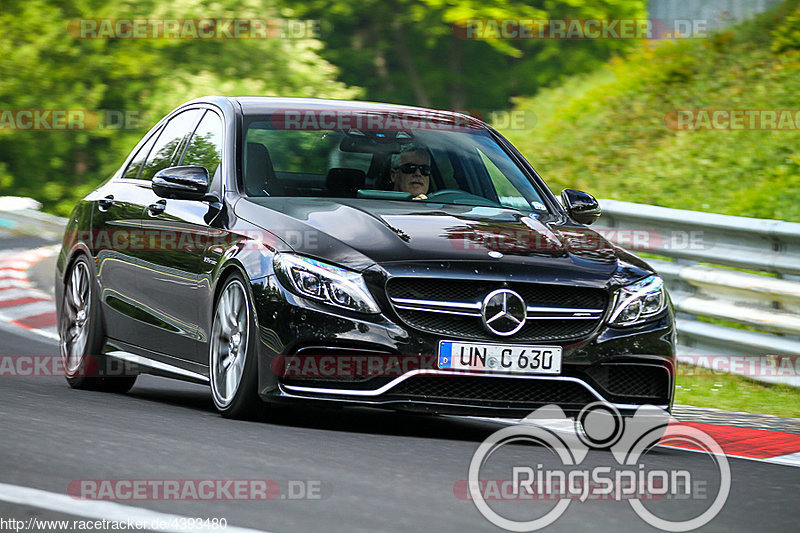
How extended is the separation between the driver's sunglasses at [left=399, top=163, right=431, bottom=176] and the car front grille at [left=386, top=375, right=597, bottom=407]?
1767 mm

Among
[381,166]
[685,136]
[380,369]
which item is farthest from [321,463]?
[685,136]

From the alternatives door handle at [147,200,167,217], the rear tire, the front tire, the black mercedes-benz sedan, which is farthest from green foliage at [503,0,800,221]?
the front tire

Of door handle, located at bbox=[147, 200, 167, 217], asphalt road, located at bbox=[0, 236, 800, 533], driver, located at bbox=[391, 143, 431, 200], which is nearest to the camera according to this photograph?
asphalt road, located at bbox=[0, 236, 800, 533]

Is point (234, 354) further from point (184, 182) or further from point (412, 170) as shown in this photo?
point (412, 170)

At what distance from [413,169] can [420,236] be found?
4.22ft

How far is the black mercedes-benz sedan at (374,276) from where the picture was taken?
6.72 metres

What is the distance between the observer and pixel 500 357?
673 cm

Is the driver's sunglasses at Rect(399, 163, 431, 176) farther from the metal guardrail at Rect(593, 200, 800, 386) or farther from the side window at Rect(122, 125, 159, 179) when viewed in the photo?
the metal guardrail at Rect(593, 200, 800, 386)

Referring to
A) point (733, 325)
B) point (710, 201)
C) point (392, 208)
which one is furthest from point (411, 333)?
point (710, 201)

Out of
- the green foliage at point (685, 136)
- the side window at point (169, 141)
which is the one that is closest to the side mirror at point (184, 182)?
the side window at point (169, 141)

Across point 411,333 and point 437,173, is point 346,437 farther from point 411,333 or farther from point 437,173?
point 437,173

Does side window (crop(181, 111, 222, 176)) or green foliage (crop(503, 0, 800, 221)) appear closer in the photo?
side window (crop(181, 111, 222, 176))

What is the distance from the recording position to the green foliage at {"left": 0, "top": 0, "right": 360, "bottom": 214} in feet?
116

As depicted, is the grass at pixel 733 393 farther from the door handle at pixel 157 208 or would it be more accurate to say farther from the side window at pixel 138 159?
the side window at pixel 138 159
